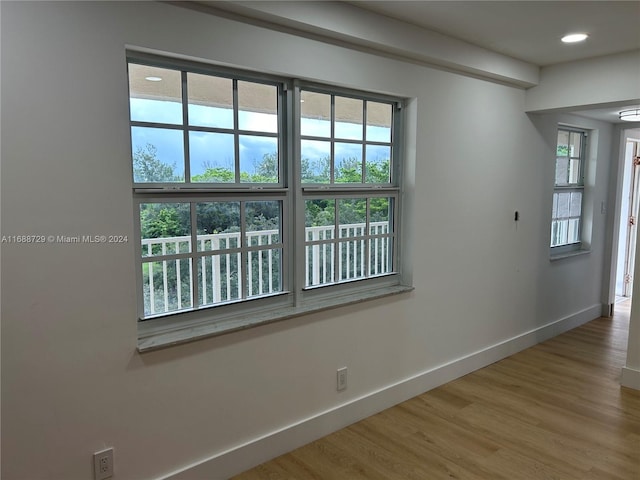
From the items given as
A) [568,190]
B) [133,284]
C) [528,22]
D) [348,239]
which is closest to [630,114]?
[568,190]

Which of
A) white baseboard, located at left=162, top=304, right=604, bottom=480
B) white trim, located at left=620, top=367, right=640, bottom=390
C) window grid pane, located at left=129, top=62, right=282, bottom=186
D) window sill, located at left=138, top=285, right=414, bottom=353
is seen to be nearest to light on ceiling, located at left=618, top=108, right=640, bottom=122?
white baseboard, located at left=162, top=304, right=604, bottom=480

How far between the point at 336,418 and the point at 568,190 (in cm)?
358

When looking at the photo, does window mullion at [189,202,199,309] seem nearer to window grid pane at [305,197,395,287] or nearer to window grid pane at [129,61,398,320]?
window grid pane at [129,61,398,320]

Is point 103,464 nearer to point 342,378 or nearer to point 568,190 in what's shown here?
point 342,378

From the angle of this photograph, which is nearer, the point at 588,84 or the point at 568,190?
the point at 588,84

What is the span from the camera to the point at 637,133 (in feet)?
18.3

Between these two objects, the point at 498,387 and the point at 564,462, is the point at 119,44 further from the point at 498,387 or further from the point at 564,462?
the point at 498,387

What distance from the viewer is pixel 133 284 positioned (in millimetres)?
2049

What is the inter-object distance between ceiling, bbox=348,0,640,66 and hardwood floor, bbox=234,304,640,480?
245 centimetres

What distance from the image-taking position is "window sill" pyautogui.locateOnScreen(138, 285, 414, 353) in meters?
2.17

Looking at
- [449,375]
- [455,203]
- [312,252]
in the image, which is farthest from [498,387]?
[312,252]

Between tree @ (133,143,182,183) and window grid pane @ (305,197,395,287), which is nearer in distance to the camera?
tree @ (133,143,182,183)

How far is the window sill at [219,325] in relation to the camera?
217cm

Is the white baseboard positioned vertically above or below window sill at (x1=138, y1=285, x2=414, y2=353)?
below
